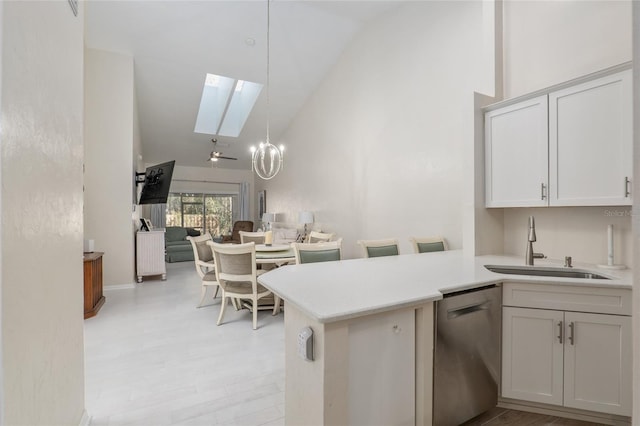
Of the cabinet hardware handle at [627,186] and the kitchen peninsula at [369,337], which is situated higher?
the cabinet hardware handle at [627,186]

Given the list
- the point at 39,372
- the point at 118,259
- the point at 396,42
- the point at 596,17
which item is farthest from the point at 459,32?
the point at 118,259

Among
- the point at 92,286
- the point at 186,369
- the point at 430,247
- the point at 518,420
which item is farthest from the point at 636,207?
the point at 92,286

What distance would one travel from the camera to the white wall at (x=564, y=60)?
7.09 feet

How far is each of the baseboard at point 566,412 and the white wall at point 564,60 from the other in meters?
1.06

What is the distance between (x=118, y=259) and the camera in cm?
489

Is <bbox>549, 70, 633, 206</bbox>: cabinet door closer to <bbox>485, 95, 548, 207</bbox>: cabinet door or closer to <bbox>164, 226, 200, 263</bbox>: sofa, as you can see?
<bbox>485, 95, 548, 207</bbox>: cabinet door

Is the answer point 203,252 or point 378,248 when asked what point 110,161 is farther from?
point 378,248

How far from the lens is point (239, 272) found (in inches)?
130

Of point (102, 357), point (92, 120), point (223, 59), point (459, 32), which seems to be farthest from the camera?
point (223, 59)

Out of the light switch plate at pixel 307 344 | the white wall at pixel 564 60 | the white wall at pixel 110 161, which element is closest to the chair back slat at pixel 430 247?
the white wall at pixel 564 60

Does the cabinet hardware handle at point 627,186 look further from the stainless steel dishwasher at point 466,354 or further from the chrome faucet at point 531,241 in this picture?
the stainless steel dishwasher at point 466,354

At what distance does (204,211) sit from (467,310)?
9922mm

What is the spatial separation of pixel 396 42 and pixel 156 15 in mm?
3663

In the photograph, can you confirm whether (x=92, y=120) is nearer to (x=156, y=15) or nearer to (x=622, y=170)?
(x=156, y=15)
